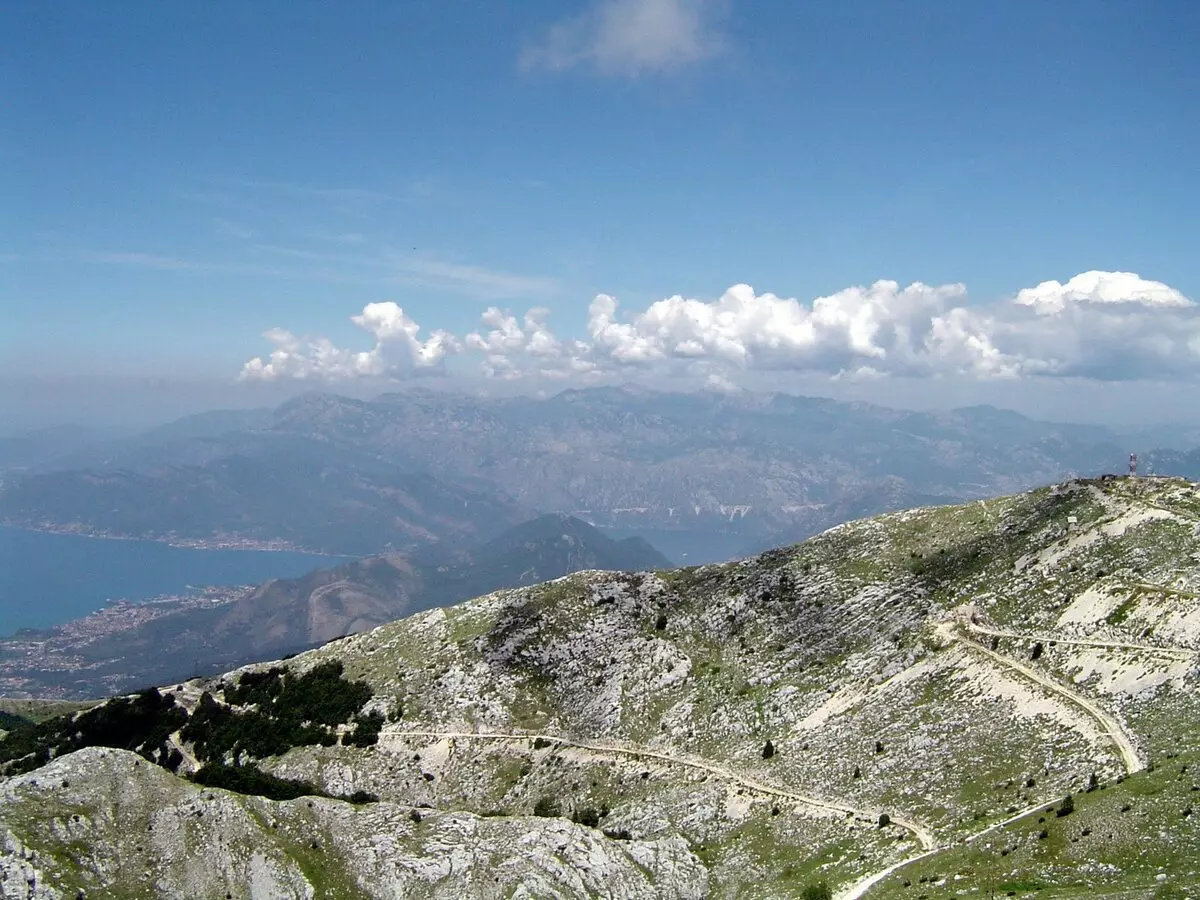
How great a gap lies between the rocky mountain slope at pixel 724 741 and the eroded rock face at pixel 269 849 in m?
0.20

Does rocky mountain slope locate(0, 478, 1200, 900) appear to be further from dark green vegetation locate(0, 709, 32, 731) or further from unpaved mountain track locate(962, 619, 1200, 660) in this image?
dark green vegetation locate(0, 709, 32, 731)

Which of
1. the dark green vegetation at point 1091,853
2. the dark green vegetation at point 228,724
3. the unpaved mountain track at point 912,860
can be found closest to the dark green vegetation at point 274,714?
the dark green vegetation at point 228,724

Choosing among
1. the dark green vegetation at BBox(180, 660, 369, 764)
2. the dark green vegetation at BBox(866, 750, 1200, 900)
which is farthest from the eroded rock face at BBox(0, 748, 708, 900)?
the dark green vegetation at BBox(180, 660, 369, 764)

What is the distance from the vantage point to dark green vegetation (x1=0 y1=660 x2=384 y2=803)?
354 ft

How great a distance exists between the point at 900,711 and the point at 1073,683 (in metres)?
15.9

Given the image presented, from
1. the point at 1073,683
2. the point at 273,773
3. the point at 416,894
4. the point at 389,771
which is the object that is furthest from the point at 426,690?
the point at 1073,683

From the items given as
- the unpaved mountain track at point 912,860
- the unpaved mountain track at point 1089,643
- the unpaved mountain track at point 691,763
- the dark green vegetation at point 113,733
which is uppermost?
the unpaved mountain track at point 1089,643

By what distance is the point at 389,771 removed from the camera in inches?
3888

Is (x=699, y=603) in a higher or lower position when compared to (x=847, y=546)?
lower

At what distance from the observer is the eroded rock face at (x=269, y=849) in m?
53.5

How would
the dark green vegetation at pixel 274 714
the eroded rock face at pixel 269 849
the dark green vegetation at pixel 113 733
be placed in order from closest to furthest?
the eroded rock face at pixel 269 849
the dark green vegetation at pixel 274 714
the dark green vegetation at pixel 113 733

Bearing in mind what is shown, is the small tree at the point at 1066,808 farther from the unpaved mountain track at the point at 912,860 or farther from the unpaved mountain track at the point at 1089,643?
the unpaved mountain track at the point at 1089,643

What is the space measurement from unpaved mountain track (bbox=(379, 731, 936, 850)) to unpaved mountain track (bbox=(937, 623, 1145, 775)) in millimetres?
14992

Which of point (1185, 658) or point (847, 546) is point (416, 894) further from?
point (847, 546)
